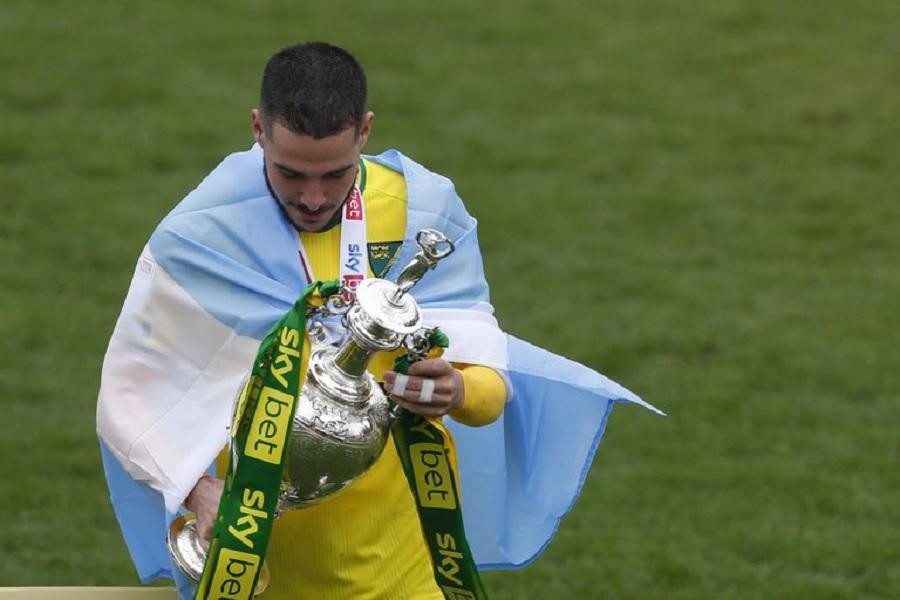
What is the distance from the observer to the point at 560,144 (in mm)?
11500

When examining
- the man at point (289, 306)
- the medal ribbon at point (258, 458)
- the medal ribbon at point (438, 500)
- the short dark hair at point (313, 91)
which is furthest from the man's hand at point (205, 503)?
the short dark hair at point (313, 91)

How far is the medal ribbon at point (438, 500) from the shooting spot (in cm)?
434

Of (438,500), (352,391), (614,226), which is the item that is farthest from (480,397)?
(614,226)

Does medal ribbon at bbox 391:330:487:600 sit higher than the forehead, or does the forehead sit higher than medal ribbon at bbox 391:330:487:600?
the forehead

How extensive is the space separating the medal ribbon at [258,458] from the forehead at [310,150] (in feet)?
0.90

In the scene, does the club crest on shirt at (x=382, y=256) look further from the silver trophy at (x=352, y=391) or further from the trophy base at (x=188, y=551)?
the trophy base at (x=188, y=551)

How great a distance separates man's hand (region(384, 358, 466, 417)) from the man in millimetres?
79

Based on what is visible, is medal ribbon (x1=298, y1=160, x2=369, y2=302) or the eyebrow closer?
the eyebrow

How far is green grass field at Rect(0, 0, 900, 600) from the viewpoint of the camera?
740 centimetres

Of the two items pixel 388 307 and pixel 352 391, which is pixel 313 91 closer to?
pixel 388 307

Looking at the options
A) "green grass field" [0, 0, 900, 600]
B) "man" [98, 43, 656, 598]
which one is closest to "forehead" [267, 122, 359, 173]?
"man" [98, 43, 656, 598]

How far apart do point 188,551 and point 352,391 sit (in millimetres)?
610

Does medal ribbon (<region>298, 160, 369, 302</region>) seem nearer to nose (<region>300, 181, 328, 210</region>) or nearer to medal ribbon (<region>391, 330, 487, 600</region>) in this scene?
nose (<region>300, 181, 328, 210</region>)

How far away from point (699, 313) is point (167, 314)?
540 centimetres
